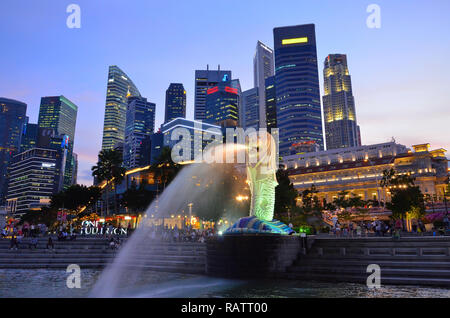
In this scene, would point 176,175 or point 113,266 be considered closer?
point 113,266

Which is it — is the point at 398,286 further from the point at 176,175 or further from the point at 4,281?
the point at 176,175

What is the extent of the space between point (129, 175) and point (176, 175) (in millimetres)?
64555

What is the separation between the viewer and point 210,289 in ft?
50.1

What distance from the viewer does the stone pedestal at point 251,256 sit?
18312 mm

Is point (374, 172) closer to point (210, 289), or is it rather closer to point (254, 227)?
point (254, 227)

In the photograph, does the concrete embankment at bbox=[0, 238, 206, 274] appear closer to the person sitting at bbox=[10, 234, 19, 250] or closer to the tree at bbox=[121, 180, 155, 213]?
the person sitting at bbox=[10, 234, 19, 250]

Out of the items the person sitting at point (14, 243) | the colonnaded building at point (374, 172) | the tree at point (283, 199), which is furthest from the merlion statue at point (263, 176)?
the colonnaded building at point (374, 172)

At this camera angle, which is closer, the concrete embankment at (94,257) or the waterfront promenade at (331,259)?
the waterfront promenade at (331,259)

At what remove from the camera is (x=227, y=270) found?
18578 mm

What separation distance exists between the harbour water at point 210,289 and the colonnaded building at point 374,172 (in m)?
79.9

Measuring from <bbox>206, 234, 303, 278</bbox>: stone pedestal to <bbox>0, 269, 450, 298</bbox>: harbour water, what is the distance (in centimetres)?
95

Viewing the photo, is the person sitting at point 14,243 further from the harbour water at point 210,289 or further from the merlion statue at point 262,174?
the merlion statue at point 262,174

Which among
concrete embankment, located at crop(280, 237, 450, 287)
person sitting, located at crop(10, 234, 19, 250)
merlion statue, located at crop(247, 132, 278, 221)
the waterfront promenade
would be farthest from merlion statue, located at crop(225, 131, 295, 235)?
person sitting, located at crop(10, 234, 19, 250)
